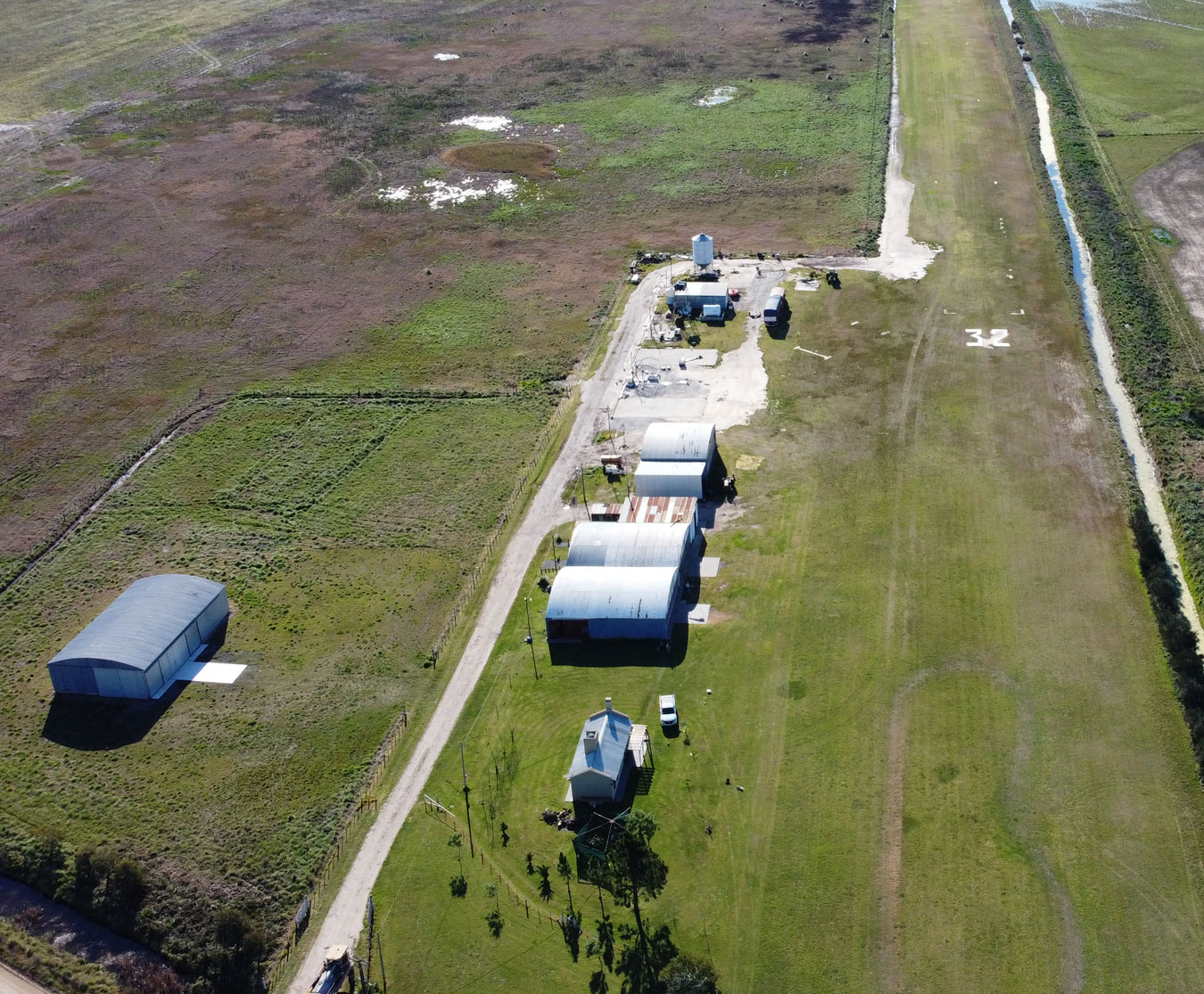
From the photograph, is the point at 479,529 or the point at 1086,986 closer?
the point at 1086,986

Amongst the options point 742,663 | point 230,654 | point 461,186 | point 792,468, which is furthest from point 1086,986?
point 461,186

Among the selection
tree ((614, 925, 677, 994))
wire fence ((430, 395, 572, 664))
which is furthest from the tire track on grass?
wire fence ((430, 395, 572, 664))

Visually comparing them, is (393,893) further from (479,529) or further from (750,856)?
(479,529)

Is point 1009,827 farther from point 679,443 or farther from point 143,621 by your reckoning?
point 143,621

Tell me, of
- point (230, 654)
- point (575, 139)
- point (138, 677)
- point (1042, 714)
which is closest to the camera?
point (1042, 714)

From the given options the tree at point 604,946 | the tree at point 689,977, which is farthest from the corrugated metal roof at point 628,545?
Result: the tree at point 689,977

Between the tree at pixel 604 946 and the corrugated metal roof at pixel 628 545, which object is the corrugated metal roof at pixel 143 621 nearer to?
the corrugated metal roof at pixel 628 545

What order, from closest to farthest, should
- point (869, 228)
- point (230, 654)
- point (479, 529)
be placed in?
point (230, 654), point (479, 529), point (869, 228)
